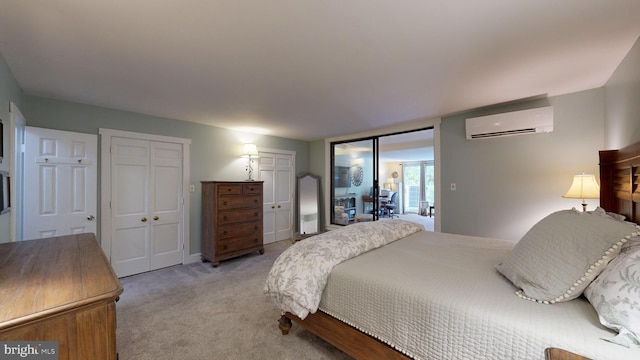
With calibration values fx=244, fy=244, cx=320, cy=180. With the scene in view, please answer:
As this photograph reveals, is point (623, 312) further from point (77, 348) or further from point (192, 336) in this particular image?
point (192, 336)

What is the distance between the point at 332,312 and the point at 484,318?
2.95ft

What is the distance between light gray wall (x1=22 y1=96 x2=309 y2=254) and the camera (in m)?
2.81

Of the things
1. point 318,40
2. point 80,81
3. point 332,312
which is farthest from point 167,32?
point 332,312

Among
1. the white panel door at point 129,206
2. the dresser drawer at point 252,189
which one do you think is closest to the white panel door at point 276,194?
the dresser drawer at point 252,189

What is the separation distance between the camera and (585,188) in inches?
89.1

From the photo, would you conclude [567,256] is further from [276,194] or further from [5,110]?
[276,194]

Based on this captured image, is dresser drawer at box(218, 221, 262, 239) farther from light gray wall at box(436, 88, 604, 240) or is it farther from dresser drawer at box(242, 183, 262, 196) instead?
light gray wall at box(436, 88, 604, 240)

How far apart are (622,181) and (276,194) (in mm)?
4508

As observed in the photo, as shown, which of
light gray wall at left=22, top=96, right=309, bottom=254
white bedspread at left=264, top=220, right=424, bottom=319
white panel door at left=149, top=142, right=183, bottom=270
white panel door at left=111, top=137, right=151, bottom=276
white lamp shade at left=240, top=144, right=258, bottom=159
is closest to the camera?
white bedspread at left=264, top=220, right=424, bottom=319

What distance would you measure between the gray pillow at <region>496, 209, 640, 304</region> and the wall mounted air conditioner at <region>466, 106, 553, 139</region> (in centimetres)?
189

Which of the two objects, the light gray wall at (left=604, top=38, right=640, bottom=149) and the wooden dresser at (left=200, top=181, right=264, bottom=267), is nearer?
the light gray wall at (left=604, top=38, right=640, bottom=149)

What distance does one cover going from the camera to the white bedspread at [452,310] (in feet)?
3.07

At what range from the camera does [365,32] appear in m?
1.58

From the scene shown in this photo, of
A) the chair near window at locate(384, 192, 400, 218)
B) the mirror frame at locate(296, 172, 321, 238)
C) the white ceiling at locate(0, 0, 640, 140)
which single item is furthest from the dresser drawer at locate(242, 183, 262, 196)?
the chair near window at locate(384, 192, 400, 218)
